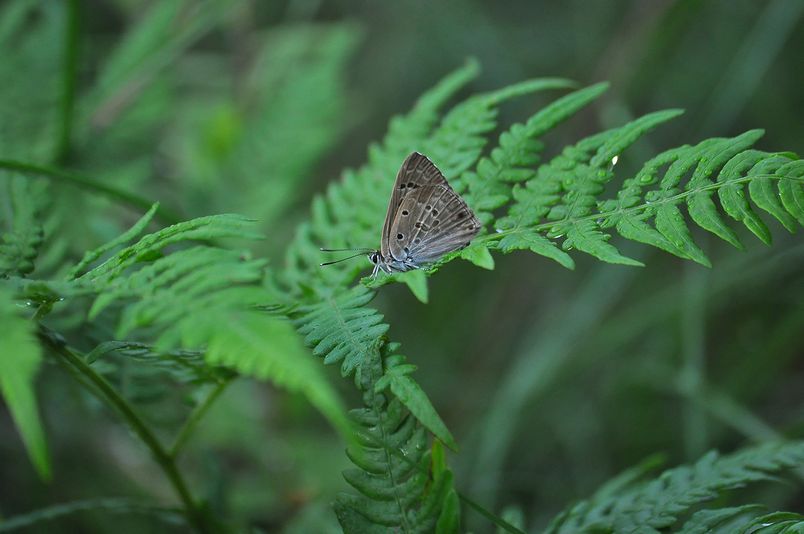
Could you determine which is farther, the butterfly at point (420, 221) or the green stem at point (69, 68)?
the green stem at point (69, 68)

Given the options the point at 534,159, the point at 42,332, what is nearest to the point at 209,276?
the point at 42,332

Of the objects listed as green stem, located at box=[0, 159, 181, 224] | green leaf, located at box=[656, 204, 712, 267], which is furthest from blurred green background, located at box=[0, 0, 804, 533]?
green leaf, located at box=[656, 204, 712, 267]

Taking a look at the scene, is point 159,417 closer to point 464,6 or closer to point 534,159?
point 534,159

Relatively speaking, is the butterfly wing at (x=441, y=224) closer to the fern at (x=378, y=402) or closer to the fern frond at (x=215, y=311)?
the fern at (x=378, y=402)

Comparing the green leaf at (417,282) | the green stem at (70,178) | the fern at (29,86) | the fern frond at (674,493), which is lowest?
the fern frond at (674,493)

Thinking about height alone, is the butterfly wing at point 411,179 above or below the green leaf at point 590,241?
above

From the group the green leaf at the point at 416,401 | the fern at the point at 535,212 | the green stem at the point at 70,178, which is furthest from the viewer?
the green stem at the point at 70,178

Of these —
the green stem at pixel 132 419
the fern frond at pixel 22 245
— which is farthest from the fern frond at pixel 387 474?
the fern frond at pixel 22 245
